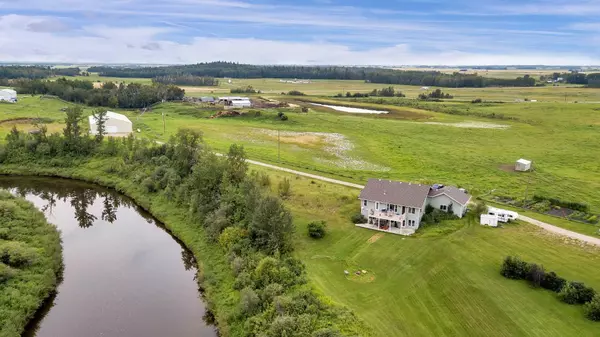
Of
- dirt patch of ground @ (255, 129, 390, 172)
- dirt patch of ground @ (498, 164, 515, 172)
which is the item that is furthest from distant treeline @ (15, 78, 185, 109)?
dirt patch of ground @ (498, 164, 515, 172)

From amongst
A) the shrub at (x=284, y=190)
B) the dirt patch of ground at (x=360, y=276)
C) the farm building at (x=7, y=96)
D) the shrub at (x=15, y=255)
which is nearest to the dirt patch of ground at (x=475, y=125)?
the shrub at (x=284, y=190)

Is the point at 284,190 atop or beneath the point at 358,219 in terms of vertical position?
atop

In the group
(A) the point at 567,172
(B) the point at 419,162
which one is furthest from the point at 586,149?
(B) the point at 419,162

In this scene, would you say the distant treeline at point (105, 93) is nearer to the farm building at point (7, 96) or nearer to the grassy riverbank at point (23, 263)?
the farm building at point (7, 96)

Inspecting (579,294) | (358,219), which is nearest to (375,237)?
(358,219)

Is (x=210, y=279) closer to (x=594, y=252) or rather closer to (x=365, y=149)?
(x=594, y=252)

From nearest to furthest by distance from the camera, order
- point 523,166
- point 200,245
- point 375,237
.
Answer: point 375,237, point 200,245, point 523,166

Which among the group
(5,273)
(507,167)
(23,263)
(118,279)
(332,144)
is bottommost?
(118,279)

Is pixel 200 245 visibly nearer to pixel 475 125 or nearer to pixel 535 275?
pixel 535 275
